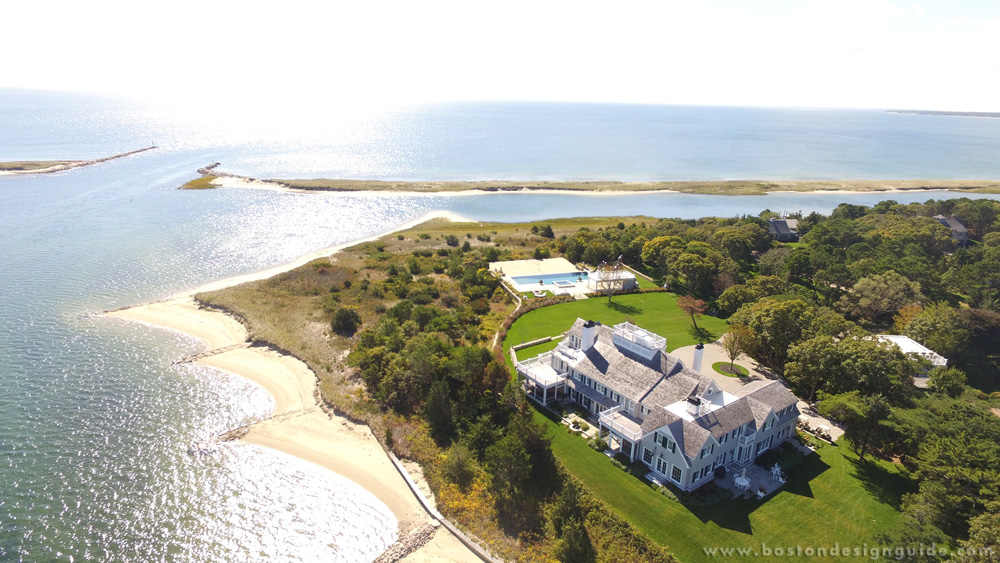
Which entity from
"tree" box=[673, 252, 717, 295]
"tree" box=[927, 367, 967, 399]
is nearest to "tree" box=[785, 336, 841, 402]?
"tree" box=[927, 367, 967, 399]

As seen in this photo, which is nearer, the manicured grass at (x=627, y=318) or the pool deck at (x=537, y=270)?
the manicured grass at (x=627, y=318)

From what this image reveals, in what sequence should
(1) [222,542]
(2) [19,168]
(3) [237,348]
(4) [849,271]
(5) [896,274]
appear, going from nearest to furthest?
(1) [222,542] < (3) [237,348] < (5) [896,274] < (4) [849,271] < (2) [19,168]

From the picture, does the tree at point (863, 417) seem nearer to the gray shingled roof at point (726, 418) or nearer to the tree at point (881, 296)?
the gray shingled roof at point (726, 418)

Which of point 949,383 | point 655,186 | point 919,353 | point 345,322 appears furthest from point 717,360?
point 655,186

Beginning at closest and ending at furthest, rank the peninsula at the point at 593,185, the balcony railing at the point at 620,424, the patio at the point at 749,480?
the patio at the point at 749,480, the balcony railing at the point at 620,424, the peninsula at the point at 593,185

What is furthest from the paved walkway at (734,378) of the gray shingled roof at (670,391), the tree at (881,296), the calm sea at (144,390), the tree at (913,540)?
the calm sea at (144,390)

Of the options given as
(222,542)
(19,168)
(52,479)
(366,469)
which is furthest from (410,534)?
(19,168)

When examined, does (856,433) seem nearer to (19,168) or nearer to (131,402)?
(131,402)
